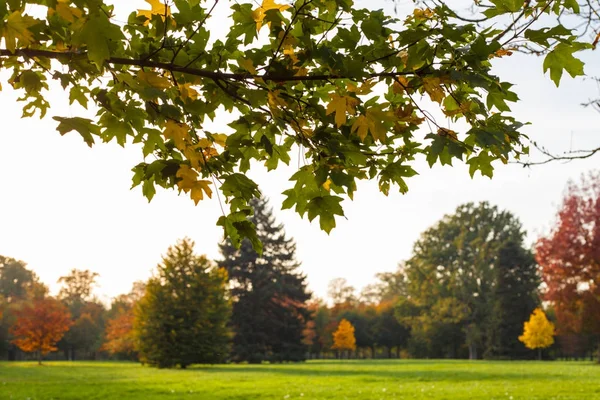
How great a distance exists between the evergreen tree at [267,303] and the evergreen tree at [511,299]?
54.4 ft

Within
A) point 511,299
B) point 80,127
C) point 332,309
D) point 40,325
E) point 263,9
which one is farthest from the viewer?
point 332,309

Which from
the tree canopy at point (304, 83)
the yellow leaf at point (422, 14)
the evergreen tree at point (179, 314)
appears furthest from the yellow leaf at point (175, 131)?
the evergreen tree at point (179, 314)

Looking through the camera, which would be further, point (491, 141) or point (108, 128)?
point (108, 128)

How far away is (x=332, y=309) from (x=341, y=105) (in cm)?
6400

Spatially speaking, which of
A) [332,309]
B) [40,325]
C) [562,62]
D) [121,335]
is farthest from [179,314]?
[332,309]

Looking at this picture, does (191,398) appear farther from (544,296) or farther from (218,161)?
(544,296)

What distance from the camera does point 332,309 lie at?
65.2 metres

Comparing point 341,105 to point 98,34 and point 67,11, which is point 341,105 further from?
point 67,11

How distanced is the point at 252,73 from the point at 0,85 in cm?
143

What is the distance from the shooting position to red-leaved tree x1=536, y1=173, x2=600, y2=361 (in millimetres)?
33906

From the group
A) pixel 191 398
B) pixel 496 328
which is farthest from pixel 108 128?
pixel 496 328

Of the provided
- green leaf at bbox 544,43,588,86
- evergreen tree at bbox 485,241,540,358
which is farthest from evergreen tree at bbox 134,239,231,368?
green leaf at bbox 544,43,588,86

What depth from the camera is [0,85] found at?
3.04m

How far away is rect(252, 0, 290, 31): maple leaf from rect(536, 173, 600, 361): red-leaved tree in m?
35.2
